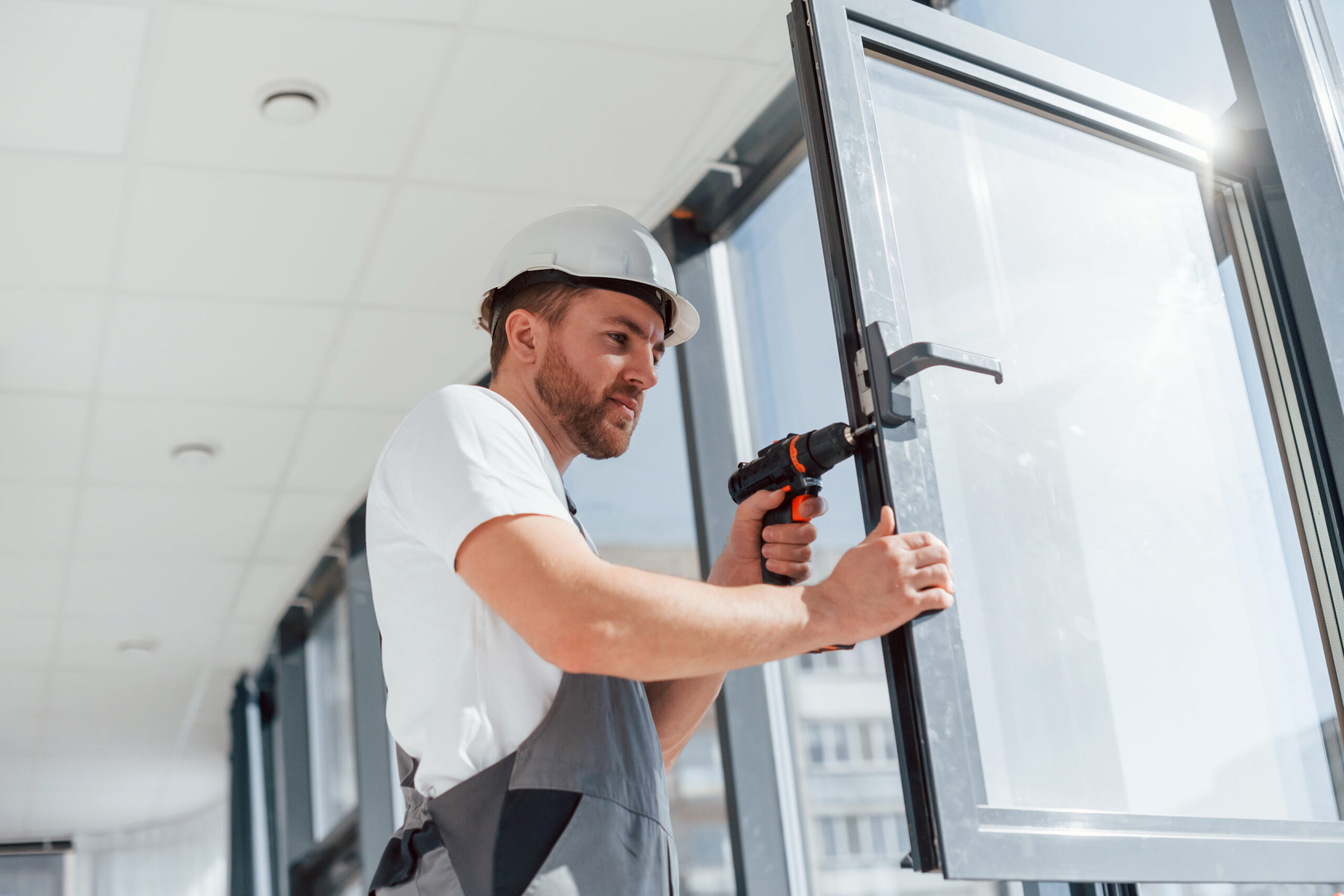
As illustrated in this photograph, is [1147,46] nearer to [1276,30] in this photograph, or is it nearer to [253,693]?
[1276,30]

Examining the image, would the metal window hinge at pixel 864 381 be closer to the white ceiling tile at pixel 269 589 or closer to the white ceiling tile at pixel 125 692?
the white ceiling tile at pixel 269 589

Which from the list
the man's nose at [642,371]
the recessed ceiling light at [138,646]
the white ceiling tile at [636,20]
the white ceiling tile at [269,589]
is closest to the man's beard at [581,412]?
the man's nose at [642,371]

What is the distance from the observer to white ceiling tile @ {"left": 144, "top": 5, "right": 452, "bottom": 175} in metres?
2.50

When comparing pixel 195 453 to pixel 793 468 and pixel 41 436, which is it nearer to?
pixel 41 436

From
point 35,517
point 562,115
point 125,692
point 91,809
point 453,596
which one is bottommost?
point 453,596

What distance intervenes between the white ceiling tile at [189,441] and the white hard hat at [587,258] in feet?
8.33

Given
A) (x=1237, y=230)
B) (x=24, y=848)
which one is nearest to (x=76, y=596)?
(x=1237, y=230)

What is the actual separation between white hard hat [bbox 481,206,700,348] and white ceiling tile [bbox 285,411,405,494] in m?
2.45

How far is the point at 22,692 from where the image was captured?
646 cm

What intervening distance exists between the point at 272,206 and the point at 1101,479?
85.6 inches

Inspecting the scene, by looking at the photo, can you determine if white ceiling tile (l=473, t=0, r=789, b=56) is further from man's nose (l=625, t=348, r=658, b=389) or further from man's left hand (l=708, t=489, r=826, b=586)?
man's left hand (l=708, t=489, r=826, b=586)

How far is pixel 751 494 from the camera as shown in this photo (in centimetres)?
151

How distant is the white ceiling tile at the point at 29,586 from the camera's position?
16.2 ft

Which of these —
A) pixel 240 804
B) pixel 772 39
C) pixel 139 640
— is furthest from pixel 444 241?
pixel 240 804
